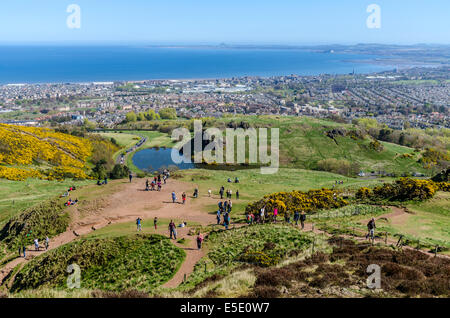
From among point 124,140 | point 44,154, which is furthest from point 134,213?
point 124,140

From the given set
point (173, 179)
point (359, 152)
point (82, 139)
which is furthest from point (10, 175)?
point (359, 152)

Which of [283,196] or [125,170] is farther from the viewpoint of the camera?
[125,170]

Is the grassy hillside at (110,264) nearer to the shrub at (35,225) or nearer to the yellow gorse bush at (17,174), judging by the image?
the shrub at (35,225)

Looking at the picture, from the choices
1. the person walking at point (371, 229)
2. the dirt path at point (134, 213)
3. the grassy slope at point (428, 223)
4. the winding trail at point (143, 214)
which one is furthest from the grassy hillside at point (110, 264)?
the grassy slope at point (428, 223)

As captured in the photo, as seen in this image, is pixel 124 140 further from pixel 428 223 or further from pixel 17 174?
pixel 428 223

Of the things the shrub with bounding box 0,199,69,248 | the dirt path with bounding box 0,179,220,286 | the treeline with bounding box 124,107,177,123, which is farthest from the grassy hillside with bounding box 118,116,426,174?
the shrub with bounding box 0,199,69,248

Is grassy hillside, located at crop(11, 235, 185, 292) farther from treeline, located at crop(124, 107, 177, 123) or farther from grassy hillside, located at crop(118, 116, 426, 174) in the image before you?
treeline, located at crop(124, 107, 177, 123)
